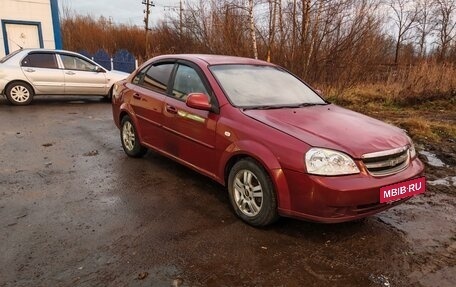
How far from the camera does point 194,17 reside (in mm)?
18906

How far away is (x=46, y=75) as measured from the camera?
421 inches

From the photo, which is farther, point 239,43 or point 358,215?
point 239,43

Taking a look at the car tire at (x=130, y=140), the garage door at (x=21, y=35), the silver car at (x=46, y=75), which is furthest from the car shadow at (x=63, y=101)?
the car tire at (x=130, y=140)

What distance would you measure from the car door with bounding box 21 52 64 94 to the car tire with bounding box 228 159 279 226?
8.62 m

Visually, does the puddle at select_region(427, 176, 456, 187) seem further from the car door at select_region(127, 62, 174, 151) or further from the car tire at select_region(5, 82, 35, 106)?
the car tire at select_region(5, 82, 35, 106)

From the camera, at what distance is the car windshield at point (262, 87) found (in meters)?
4.23

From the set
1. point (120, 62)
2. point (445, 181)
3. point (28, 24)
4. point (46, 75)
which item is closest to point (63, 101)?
point (46, 75)

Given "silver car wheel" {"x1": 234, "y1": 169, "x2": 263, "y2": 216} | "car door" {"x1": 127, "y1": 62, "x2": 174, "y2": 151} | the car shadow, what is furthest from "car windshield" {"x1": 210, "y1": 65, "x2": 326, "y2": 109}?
the car shadow

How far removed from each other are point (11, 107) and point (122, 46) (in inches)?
1029

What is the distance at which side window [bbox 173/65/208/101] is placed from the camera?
4508 mm

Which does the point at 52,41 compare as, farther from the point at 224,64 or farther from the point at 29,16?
the point at 224,64

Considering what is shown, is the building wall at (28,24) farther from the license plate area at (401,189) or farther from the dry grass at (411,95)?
the license plate area at (401,189)

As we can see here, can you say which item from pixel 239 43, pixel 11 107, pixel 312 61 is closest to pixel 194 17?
pixel 239 43

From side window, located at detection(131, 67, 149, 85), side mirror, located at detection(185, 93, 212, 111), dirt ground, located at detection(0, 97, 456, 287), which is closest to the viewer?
dirt ground, located at detection(0, 97, 456, 287)
